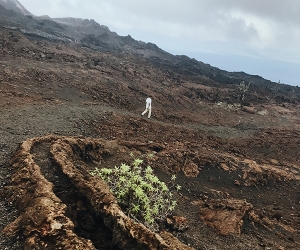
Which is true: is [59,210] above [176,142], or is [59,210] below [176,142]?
above

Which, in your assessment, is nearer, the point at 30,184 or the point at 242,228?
the point at 30,184

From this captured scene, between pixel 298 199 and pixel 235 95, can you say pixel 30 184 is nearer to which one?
pixel 298 199

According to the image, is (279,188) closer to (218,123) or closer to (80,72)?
(218,123)

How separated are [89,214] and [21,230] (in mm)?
1522

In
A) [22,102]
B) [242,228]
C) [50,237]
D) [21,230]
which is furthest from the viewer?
[22,102]

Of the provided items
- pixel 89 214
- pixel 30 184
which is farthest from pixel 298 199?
pixel 30 184

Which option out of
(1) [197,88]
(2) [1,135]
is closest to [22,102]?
(2) [1,135]

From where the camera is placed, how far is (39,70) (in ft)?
78.5

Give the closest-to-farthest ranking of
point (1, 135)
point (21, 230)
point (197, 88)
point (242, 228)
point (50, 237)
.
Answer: point (50, 237) < point (21, 230) < point (242, 228) < point (1, 135) < point (197, 88)

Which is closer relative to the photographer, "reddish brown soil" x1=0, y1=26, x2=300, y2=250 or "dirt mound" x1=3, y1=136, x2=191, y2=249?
"dirt mound" x1=3, y1=136, x2=191, y2=249

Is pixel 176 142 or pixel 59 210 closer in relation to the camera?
pixel 59 210

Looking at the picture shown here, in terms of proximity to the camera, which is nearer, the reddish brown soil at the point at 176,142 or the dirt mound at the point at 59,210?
the dirt mound at the point at 59,210

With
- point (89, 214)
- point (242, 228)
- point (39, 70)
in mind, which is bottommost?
point (242, 228)

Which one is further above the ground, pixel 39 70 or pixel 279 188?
pixel 39 70
